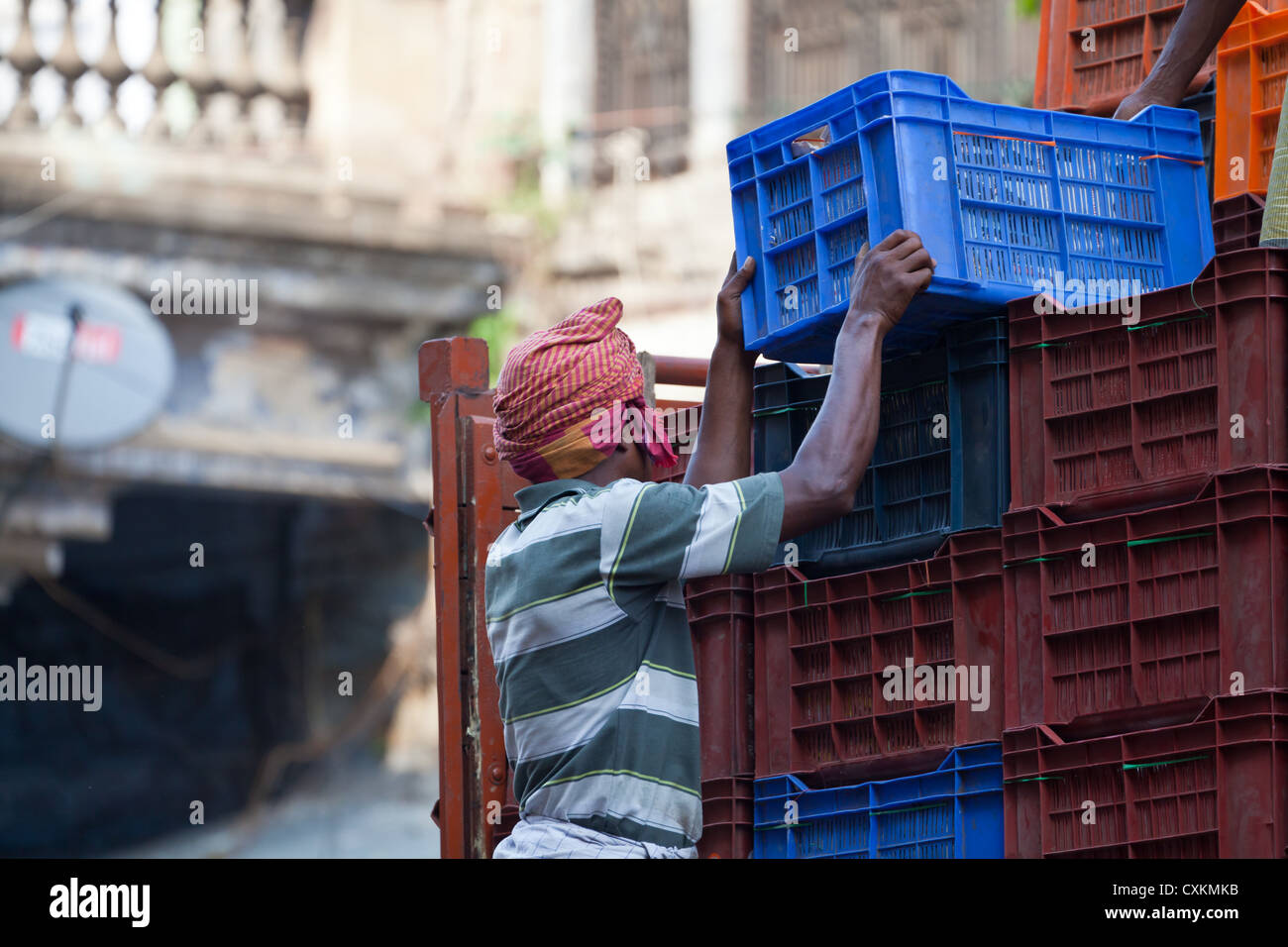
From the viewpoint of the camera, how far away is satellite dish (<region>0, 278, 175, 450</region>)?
10047mm

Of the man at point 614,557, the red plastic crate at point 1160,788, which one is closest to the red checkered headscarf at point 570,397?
the man at point 614,557

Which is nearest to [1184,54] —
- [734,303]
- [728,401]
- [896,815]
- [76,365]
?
[734,303]

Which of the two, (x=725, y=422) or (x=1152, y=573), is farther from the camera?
(x=725, y=422)

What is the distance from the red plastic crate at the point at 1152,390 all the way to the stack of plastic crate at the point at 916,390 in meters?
0.08

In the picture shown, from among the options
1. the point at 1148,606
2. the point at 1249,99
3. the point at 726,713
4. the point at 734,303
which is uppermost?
the point at 1249,99

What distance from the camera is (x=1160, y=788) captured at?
127 inches

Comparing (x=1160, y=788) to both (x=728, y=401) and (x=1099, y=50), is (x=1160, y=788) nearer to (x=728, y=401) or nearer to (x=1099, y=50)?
(x=728, y=401)

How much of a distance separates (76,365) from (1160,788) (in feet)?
26.2

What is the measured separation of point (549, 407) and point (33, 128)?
824 cm

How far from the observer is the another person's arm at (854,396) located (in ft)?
10.8

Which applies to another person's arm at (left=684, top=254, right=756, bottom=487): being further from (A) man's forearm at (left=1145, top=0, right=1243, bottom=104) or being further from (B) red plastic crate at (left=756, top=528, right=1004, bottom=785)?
(A) man's forearm at (left=1145, top=0, right=1243, bottom=104)

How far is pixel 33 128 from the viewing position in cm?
1069
